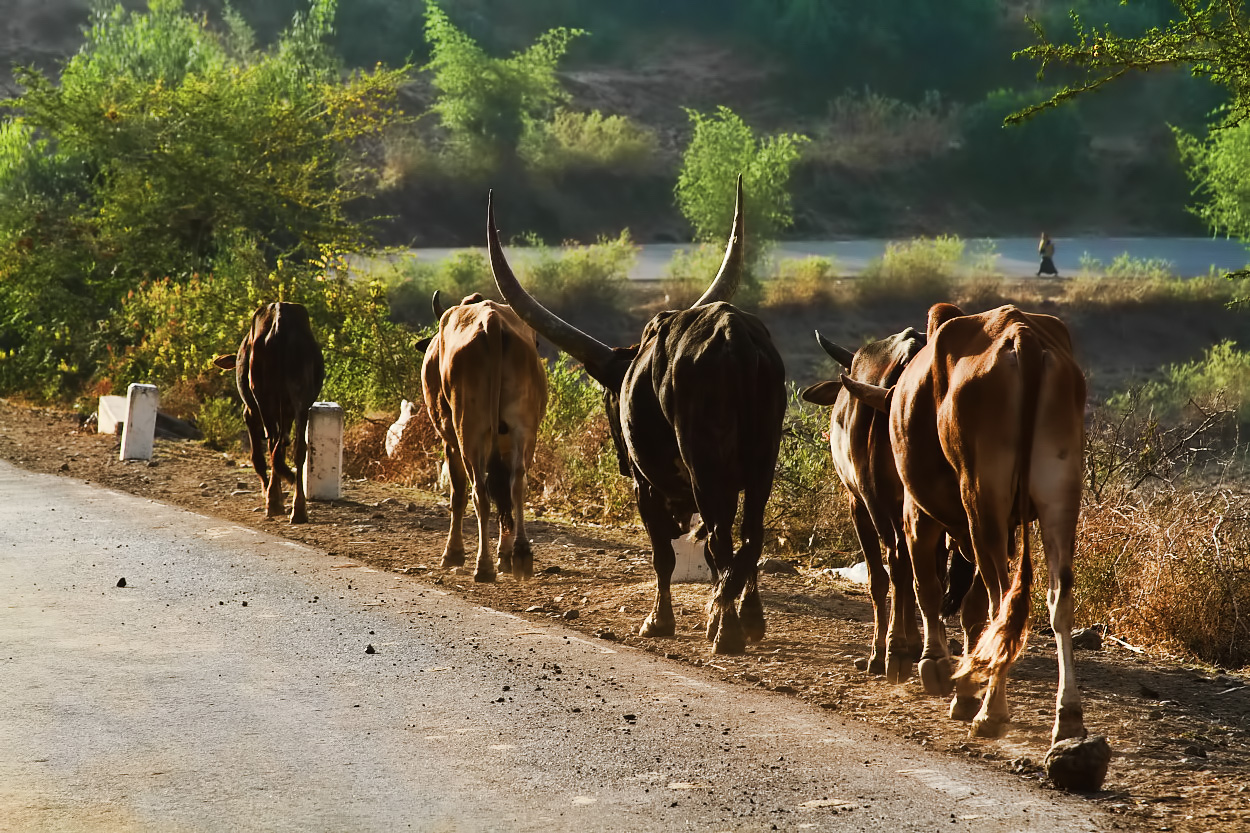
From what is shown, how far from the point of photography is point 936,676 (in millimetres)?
6980

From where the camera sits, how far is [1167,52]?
32.6ft

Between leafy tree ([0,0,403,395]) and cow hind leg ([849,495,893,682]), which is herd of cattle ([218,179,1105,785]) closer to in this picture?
cow hind leg ([849,495,893,682])

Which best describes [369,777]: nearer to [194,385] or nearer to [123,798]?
[123,798]

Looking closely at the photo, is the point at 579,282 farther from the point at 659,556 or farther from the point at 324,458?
the point at 659,556

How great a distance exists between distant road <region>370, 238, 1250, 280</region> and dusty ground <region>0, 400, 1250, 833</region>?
105 feet

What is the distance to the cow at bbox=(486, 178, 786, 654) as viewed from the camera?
317 inches

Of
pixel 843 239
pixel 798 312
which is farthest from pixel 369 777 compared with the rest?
pixel 843 239

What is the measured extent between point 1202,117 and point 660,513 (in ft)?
208

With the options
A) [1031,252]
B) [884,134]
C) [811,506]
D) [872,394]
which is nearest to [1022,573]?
[872,394]

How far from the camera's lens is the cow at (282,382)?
1357cm

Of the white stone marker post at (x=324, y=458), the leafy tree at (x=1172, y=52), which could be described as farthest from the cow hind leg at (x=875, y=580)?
the white stone marker post at (x=324, y=458)

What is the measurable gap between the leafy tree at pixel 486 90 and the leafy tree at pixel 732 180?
15.7 meters

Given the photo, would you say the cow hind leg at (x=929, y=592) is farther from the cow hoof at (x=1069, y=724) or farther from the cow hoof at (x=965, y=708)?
the cow hoof at (x=1069, y=724)

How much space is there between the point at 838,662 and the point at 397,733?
251 centimetres
